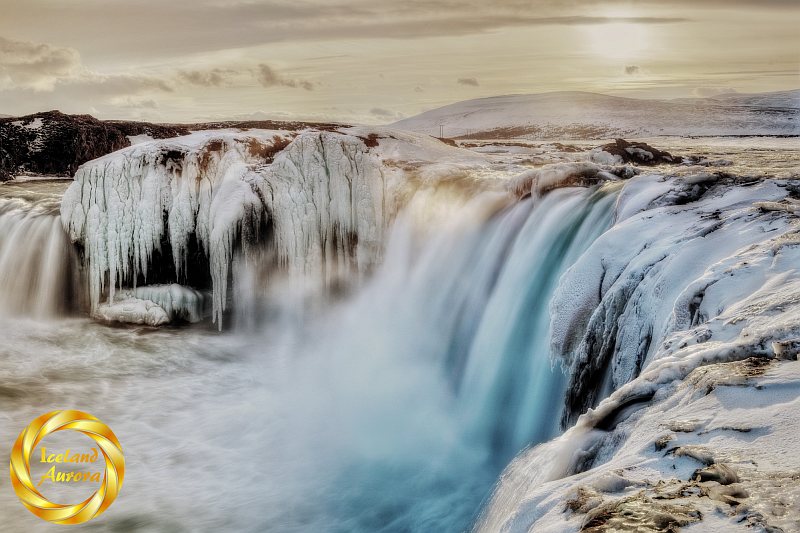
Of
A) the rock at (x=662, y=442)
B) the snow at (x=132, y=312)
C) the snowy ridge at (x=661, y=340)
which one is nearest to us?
the snowy ridge at (x=661, y=340)

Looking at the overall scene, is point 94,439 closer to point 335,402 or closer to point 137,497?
point 137,497

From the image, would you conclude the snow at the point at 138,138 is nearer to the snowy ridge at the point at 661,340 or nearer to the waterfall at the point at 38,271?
the waterfall at the point at 38,271

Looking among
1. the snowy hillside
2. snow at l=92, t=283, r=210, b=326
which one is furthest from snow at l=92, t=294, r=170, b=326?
the snowy hillside

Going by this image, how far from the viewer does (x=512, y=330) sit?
8.32 meters

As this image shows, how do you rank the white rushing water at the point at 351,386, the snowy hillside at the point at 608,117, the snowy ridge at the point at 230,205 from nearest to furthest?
1. the white rushing water at the point at 351,386
2. the snowy ridge at the point at 230,205
3. the snowy hillside at the point at 608,117

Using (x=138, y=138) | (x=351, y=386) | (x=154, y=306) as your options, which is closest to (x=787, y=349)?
(x=351, y=386)

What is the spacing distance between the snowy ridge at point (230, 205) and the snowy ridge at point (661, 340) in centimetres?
650

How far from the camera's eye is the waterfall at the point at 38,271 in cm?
1284

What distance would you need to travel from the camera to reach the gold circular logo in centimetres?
681

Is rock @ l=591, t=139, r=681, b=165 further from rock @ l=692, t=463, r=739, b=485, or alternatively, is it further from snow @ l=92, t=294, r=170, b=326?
rock @ l=692, t=463, r=739, b=485

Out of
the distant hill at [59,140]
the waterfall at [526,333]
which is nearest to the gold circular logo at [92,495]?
the waterfall at [526,333]

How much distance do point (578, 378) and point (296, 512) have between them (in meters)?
3.83

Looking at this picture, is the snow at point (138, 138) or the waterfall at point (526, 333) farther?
the snow at point (138, 138)

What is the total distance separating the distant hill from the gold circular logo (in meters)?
13.2
